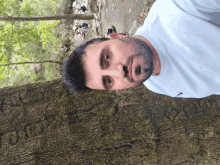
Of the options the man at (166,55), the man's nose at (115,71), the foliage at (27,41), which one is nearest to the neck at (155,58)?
the man at (166,55)

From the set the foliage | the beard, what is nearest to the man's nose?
the beard

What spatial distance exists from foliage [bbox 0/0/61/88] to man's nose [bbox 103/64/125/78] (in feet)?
18.5

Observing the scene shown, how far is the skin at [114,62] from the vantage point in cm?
183

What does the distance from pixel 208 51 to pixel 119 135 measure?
4.86 feet

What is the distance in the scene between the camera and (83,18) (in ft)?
21.7

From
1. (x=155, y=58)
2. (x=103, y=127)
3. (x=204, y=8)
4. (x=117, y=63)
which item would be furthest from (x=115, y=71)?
(x=204, y=8)

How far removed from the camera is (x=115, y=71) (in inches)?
73.2

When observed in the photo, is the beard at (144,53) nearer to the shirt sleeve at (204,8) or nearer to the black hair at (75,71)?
the black hair at (75,71)

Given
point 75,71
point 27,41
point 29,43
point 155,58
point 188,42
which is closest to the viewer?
point 188,42

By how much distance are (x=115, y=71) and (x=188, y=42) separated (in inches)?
34.8

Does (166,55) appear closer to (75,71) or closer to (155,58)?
(155,58)

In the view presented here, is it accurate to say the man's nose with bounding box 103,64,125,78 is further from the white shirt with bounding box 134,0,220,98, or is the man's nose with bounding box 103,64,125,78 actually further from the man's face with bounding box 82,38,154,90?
the white shirt with bounding box 134,0,220,98

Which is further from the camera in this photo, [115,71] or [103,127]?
[103,127]

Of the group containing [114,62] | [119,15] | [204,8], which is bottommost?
[114,62]
